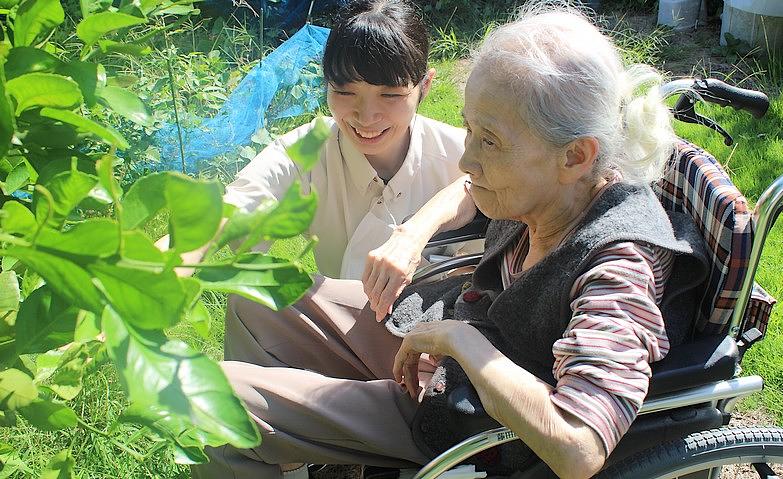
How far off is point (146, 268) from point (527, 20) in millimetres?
1459

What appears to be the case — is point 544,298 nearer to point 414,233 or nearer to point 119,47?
point 414,233

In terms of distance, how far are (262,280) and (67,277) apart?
161 mm

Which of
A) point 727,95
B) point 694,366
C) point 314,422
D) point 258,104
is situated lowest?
point 258,104

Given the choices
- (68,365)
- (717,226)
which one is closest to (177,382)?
(68,365)

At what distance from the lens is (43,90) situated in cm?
86

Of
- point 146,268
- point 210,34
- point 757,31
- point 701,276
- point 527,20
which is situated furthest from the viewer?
point 210,34

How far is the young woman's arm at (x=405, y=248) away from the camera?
6.57 feet

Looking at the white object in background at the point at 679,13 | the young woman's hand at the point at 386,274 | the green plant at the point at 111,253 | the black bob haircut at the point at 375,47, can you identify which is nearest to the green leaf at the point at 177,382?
the green plant at the point at 111,253

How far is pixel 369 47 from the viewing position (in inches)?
89.4

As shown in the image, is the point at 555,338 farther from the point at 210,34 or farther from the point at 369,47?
the point at 210,34

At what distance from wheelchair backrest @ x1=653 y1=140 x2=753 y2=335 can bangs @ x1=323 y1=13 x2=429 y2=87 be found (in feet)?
2.60

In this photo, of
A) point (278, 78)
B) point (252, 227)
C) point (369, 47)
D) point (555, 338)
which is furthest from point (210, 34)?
point (252, 227)

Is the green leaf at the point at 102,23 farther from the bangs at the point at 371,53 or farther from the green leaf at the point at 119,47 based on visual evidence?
the bangs at the point at 371,53

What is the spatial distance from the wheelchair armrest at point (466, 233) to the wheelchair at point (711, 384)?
25.7 inches
